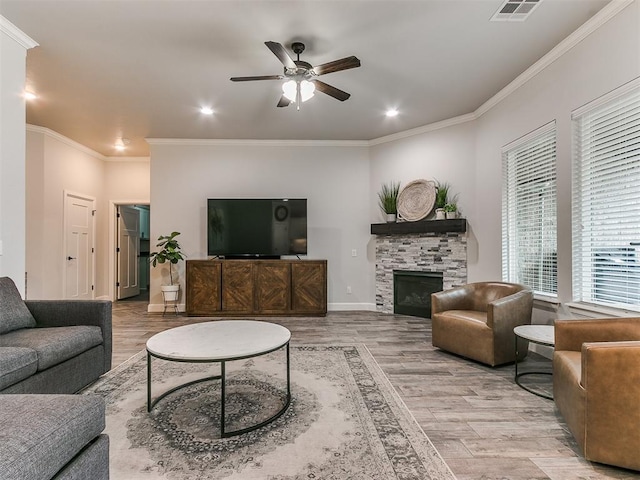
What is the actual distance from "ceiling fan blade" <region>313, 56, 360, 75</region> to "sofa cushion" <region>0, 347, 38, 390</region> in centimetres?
283

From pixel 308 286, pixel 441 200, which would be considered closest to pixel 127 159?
pixel 308 286

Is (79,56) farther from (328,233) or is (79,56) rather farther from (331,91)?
(328,233)

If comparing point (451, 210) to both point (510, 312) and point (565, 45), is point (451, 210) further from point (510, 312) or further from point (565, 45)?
point (565, 45)

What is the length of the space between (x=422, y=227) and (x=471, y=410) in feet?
9.40

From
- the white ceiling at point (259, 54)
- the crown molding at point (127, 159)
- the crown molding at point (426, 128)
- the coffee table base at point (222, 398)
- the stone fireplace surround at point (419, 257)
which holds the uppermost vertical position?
the white ceiling at point (259, 54)

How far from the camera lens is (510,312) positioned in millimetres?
2959

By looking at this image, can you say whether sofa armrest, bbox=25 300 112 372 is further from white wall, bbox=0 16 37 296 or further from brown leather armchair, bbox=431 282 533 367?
brown leather armchair, bbox=431 282 533 367

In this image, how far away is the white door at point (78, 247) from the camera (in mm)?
5613

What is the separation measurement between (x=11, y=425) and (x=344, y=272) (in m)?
4.72

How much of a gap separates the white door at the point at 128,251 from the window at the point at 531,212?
6891mm

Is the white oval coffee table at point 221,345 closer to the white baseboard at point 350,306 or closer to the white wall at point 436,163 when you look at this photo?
the white baseboard at point 350,306

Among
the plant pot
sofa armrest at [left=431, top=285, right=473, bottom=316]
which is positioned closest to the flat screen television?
the plant pot

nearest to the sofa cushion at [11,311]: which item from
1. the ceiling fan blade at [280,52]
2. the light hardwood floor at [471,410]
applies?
the light hardwood floor at [471,410]

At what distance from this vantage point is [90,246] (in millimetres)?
6230
